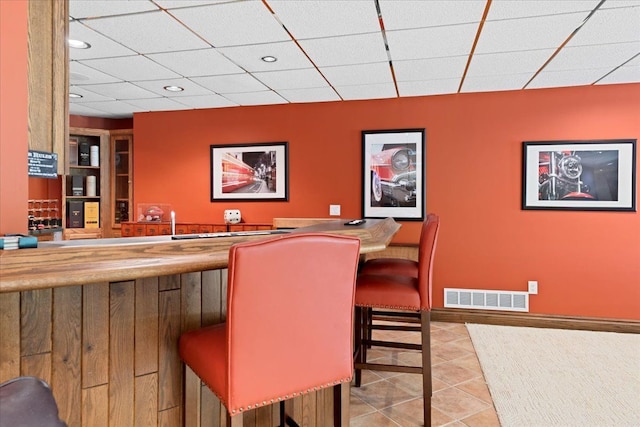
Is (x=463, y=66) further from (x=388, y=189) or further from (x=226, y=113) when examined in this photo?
(x=226, y=113)

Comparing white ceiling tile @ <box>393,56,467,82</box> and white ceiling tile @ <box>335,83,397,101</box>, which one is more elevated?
white ceiling tile @ <box>335,83,397,101</box>

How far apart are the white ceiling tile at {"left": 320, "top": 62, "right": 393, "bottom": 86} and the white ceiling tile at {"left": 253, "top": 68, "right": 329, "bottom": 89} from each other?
103mm

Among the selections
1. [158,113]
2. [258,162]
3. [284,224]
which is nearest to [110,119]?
[158,113]

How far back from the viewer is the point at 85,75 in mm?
3678

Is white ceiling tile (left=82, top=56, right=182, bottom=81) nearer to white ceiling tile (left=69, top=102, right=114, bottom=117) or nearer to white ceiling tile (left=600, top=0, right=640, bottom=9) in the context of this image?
white ceiling tile (left=69, top=102, right=114, bottom=117)

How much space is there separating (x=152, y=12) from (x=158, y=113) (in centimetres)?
286

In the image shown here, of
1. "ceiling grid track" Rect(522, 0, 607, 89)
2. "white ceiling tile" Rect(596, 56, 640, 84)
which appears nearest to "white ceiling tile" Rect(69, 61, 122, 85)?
"ceiling grid track" Rect(522, 0, 607, 89)

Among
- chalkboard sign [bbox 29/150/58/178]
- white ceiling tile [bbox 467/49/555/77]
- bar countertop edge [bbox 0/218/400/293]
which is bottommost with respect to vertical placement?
bar countertop edge [bbox 0/218/400/293]

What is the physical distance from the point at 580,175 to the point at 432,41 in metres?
2.30

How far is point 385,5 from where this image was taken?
7.69 feet

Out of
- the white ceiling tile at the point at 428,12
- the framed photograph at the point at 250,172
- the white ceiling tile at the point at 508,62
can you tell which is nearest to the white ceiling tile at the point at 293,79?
the framed photograph at the point at 250,172

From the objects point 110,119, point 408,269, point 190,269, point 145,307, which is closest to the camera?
point 190,269

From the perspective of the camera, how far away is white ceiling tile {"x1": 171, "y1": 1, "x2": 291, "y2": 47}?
2402 mm

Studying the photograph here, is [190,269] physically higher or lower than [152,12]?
lower
